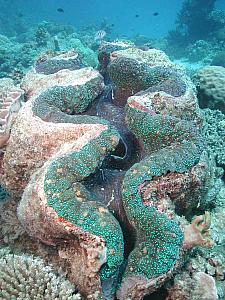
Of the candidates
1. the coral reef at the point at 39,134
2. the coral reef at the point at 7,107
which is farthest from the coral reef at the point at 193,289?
the coral reef at the point at 7,107

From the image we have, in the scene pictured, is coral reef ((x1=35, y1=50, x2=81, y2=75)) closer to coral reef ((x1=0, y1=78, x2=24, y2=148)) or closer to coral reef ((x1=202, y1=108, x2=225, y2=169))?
coral reef ((x1=0, y1=78, x2=24, y2=148))

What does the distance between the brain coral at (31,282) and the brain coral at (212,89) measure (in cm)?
454

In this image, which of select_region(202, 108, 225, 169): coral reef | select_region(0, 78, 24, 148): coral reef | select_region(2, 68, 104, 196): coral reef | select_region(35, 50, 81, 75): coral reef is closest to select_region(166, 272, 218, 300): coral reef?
select_region(2, 68, 104, 196): coral reef

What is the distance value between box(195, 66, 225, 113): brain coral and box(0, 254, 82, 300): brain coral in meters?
4.54

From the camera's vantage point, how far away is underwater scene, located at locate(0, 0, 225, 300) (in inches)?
84.7

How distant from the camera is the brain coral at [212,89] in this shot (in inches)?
224

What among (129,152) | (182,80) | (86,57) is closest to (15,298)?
(129,152)

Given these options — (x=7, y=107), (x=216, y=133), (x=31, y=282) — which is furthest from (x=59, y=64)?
(x=31, y=282)

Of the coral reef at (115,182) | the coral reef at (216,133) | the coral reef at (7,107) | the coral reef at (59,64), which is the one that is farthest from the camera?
the coral reef at (216,133)

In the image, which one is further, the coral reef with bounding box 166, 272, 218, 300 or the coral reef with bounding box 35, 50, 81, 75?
the coral reef with bounding box 35, 50, 81, 75

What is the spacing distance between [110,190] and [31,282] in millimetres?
922

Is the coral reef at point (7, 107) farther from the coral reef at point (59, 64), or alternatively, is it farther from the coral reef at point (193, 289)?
the coral reef at point (193, 289)

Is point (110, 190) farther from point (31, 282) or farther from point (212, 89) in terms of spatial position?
point (212, 89)

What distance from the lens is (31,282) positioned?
2234mm
